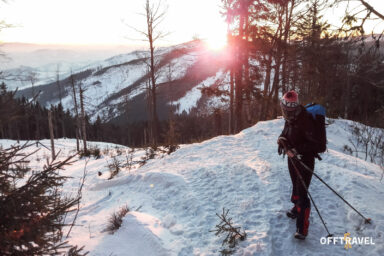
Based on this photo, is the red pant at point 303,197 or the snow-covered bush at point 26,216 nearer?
the snow-covered bush at point 26,216

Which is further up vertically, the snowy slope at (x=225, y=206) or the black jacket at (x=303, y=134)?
the black jacket at (x=303, y=134)

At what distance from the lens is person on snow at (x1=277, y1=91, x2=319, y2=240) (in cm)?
343

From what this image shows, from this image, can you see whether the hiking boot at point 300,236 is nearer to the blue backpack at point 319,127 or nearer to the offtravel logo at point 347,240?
the offtravel logo at point 347,240

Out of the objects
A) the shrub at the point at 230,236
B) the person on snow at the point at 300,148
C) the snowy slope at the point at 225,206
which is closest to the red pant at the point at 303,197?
the person on snow at the point at 300,148

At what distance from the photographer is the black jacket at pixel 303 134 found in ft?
11.1

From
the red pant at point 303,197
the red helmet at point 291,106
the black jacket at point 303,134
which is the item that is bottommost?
the red pant at point 303,197

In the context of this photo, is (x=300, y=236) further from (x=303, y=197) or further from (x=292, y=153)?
(x=292, y=153)

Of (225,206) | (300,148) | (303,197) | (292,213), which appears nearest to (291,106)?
(300,148)

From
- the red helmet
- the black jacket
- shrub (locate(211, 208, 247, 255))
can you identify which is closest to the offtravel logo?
shrub (locate(211, 208, 247, 255))

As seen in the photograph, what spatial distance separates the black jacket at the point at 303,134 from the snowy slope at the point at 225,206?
1.39 metres

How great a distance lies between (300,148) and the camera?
3.52 m

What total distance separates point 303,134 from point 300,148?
23 centimetres

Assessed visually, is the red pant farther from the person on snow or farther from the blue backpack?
the blue backpack

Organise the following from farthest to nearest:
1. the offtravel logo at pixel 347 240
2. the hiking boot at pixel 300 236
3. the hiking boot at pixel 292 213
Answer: the hiking boot at pixel 292 213
the hiking boot at pixel 300 236
the offtravel logo at pixel 347 240
